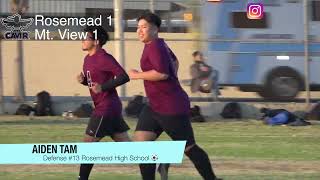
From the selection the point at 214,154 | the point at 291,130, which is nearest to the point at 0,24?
the point at 291,130

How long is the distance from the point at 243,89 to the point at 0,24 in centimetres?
648

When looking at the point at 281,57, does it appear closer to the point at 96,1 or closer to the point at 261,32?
the point at 261,32

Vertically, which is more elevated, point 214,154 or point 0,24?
point 0,24

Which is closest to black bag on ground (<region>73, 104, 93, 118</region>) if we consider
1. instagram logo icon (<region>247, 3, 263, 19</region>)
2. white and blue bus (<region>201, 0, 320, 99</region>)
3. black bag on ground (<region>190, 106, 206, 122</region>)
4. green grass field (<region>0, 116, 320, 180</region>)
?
green grass field (<region>0, 116, 320, 180</region>)

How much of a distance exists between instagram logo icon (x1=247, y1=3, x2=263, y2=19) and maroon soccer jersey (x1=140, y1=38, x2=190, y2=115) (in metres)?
13.2

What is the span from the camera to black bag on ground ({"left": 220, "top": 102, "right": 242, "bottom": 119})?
658 inches

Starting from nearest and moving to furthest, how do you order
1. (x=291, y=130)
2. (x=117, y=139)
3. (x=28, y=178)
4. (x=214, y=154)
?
(x=117, y=139) < (x=28, y=178) < (x=214, y=154) < (x=291, y=130)

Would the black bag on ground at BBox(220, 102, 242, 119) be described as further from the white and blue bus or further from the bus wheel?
the bus wheel

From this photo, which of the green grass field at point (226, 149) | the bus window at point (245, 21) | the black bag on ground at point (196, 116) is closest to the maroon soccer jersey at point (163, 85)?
the green grass field at point (226, 149)

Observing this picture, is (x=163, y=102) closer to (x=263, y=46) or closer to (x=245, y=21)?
(x=263, y=46)

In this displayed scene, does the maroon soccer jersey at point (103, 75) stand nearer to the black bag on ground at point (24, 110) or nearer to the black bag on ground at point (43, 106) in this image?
the black bag on ground at point (43, 106)

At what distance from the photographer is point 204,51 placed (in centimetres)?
1950

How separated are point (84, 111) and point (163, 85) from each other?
961cm

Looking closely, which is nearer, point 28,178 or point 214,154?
point 28,178
